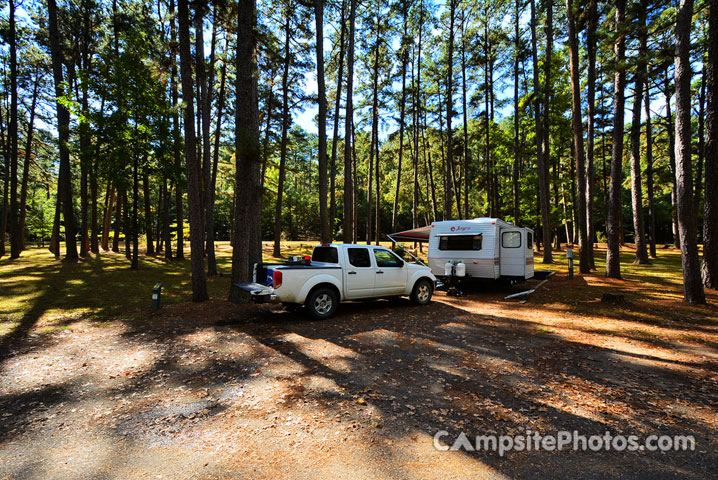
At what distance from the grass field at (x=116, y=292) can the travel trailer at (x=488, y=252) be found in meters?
1.59

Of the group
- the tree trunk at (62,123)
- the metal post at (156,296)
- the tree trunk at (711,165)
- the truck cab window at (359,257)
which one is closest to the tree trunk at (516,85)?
the tree trunk at (711,165)

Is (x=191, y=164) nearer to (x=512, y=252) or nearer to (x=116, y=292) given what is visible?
(x=116, y=292)

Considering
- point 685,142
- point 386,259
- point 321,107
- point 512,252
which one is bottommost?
point 386,259

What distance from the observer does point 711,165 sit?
9242mm

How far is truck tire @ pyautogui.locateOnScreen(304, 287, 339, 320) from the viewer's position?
7.76m

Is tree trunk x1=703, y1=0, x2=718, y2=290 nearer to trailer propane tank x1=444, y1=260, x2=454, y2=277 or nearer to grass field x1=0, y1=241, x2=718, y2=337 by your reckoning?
grass field x1=0, y1=241, x2=718, y2=337

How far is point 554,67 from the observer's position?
19.4m

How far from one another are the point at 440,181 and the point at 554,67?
19145 mm

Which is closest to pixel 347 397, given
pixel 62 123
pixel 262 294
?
pixel 262 294

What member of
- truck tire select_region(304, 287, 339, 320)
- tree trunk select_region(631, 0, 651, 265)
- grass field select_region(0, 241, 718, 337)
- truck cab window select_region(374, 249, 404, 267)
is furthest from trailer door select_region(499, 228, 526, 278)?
truck tire select_region(304, 287, 339, 320)

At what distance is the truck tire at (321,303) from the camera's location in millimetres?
7755

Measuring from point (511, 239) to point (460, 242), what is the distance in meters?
1.80

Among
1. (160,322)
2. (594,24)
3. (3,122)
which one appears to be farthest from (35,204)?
(594,24)

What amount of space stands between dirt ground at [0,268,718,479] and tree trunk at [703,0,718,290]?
425cm
